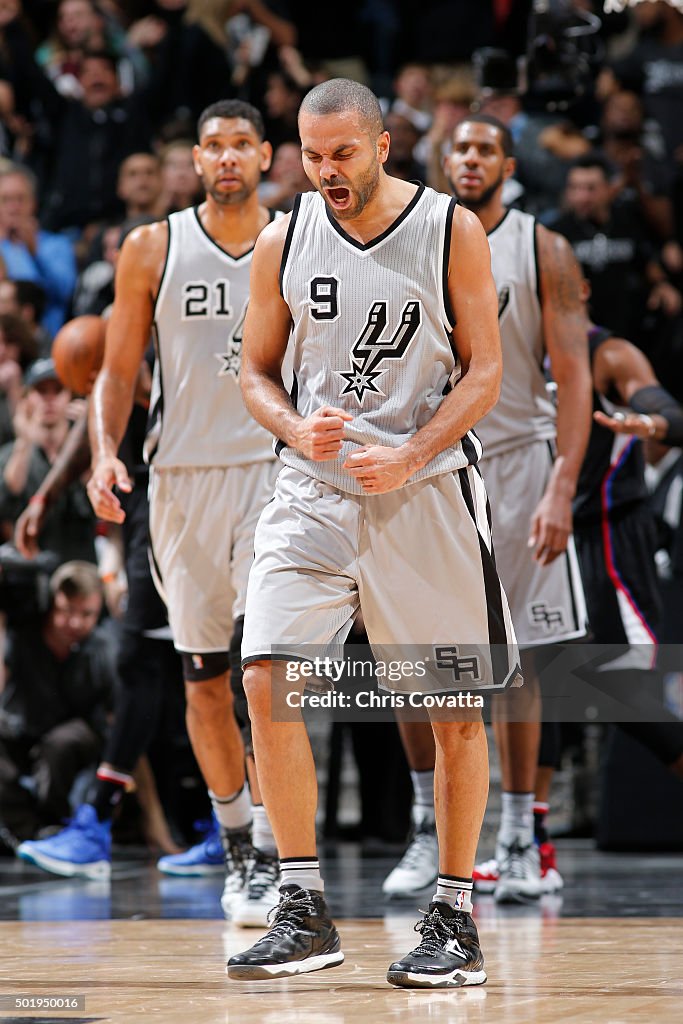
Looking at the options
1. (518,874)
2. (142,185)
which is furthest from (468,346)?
(142,185)

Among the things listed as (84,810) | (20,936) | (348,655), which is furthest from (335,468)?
(84,810)

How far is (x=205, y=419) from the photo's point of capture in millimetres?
5004

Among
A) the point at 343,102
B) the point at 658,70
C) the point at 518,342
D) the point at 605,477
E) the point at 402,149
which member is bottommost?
the point at 605,477

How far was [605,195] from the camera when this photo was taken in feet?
30.6

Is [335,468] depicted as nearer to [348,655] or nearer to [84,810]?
[348,655]

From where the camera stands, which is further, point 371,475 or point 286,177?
point 286,177

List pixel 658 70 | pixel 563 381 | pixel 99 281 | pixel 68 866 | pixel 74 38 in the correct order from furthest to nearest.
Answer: pixel 74 38 → pixel 658 70 → pixel 99 281 → pixel 68 866 → pixel 563 381

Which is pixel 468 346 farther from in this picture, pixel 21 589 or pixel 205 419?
pixel 21 589

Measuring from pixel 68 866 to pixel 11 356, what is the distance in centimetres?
351

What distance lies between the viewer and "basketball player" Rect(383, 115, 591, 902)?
530 cm

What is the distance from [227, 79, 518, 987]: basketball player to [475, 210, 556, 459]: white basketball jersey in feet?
4.86

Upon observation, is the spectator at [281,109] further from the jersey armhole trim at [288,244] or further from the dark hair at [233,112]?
the jersey armhole trim at [288,244]

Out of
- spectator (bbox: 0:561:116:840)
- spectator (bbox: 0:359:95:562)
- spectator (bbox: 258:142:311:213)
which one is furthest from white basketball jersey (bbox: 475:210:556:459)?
spectator (bbox: 258:142:311:213)

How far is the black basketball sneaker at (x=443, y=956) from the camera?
11.3 ft
